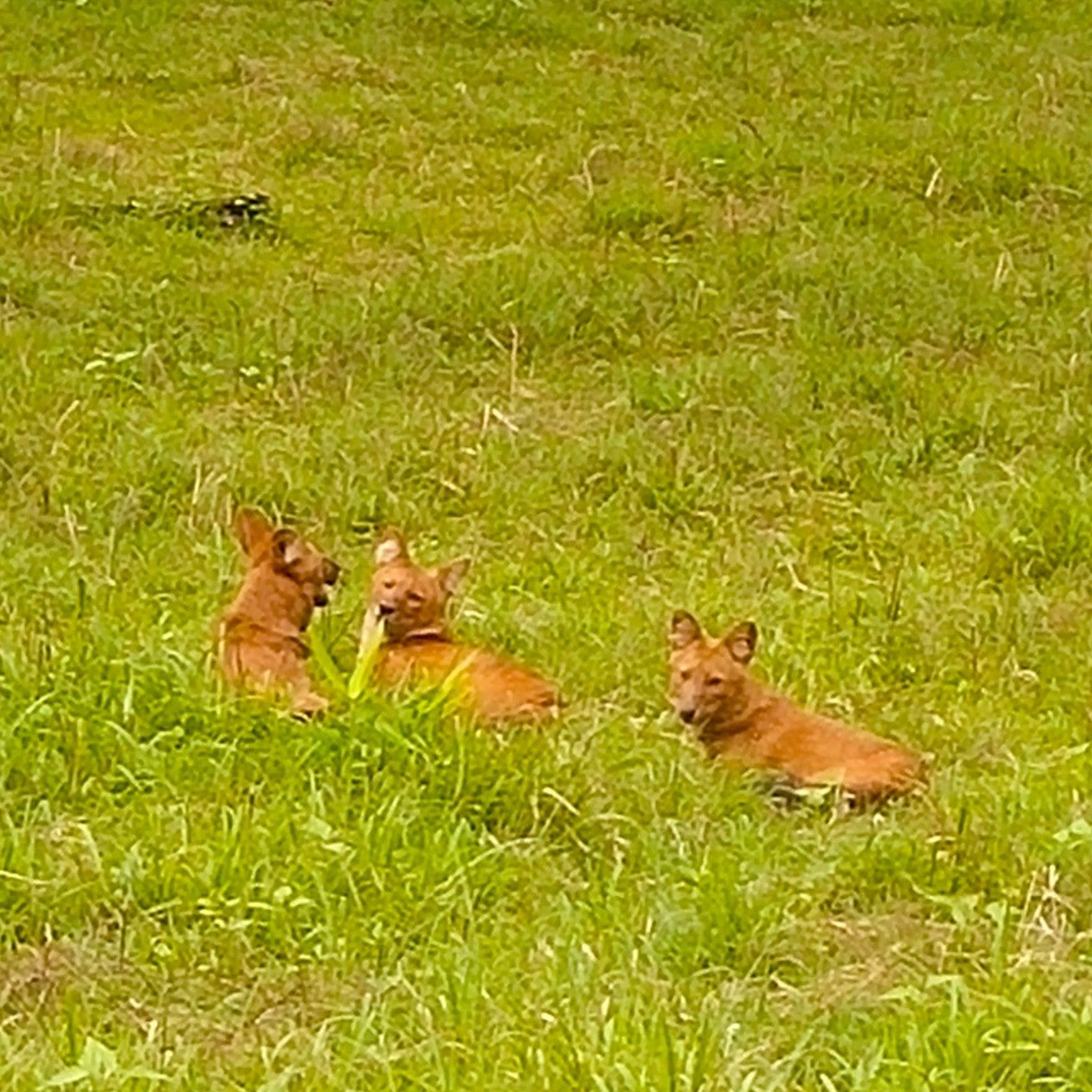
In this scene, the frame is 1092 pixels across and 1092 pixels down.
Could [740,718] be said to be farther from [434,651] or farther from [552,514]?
[552,514]

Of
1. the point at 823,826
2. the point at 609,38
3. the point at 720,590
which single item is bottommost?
the point at 609,38

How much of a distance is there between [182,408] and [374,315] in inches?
50.4

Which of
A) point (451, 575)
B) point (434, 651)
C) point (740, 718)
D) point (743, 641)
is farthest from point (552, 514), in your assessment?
point (740, 718)

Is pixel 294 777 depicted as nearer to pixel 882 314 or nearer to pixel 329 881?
pixel 329 881

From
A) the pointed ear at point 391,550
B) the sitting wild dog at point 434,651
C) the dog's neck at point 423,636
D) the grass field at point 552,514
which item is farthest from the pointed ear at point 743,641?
the pointed ear at point 391,550

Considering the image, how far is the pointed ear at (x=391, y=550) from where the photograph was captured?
6.52m

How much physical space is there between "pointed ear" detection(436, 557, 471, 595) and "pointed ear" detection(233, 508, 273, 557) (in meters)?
0.42

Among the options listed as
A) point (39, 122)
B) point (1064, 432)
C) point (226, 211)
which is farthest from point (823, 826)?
point (39, 122)

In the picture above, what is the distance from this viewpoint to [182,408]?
28.0 ft

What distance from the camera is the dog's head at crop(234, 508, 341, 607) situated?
6.38 metres

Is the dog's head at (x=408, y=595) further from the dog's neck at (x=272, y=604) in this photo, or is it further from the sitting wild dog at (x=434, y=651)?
the dog's neck at (x=272, y=604)

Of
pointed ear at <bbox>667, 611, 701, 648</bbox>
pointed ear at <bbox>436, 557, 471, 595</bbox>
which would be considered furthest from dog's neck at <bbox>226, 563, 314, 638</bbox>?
pointed ear at <bbox>667, 611, 701, 648</bbox>

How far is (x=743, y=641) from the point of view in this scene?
6.06 m

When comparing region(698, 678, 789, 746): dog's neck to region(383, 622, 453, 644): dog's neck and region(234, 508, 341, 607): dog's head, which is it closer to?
region(383, 622, 453, 644): dog's neck
